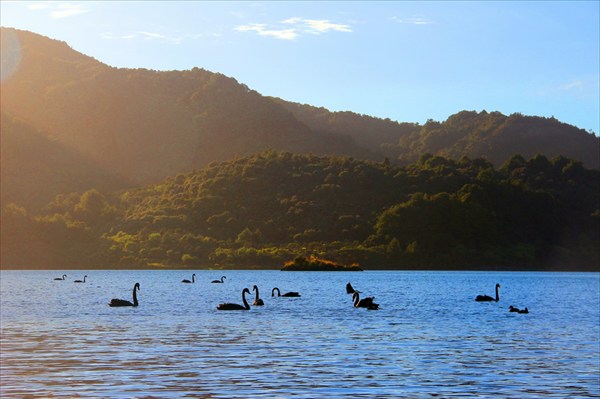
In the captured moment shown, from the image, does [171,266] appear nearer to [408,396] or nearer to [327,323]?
[327,323]

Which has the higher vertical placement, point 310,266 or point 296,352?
point 310,266

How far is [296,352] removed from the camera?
35.9 metres

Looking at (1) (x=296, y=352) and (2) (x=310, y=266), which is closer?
(1) (x=296, y=352)

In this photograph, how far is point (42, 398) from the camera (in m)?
24.8

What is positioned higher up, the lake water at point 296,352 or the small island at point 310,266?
the small island at point 310,266

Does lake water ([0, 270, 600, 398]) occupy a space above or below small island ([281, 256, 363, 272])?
below

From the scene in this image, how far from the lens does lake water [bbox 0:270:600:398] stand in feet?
→ 88.7

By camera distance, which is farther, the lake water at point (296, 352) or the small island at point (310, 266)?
the small island at point (310, 266)

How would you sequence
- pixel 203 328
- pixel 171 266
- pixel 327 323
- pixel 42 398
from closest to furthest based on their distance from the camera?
pixel 42 398, pixel 203 328, pixel 327 323, pixel 171 266

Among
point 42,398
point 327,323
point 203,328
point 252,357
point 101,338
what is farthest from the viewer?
point 327,323

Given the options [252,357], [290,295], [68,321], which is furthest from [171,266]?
[252,357]

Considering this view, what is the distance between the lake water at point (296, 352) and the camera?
1064 inches

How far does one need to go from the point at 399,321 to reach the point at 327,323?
4.61 meters

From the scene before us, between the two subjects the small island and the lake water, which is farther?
the small island
